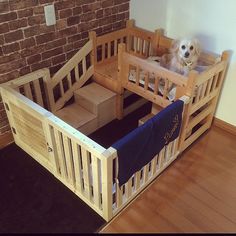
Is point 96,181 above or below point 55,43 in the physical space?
below

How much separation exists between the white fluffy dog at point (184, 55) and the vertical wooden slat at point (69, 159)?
3.47ft

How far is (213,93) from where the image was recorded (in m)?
2.21

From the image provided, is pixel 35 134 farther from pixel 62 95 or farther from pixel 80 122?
pixel 62 95

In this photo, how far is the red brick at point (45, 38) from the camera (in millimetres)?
2170

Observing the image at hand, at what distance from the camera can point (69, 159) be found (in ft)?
5.75

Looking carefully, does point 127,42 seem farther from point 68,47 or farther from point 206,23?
point 206,23

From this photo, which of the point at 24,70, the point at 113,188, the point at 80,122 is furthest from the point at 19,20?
the point at 113,188

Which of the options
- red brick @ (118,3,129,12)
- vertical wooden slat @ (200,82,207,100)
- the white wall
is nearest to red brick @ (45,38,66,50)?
red brick @ (118,3,129,12)

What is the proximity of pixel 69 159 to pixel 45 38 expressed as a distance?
1049 mm

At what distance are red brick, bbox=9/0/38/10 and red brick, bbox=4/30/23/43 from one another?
0.55 feet

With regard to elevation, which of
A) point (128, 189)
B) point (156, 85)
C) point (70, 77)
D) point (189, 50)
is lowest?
point (128, 189)

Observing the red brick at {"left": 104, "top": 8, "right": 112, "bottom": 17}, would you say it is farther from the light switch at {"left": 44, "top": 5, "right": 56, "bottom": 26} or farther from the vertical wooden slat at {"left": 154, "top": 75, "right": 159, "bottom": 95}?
the vertical wooden slat at {"left": 154, "top": 75, "right": 159, "bottom": 95}

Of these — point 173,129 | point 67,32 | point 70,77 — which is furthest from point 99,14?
point 173,129

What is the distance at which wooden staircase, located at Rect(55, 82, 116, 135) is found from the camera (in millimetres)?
2352
